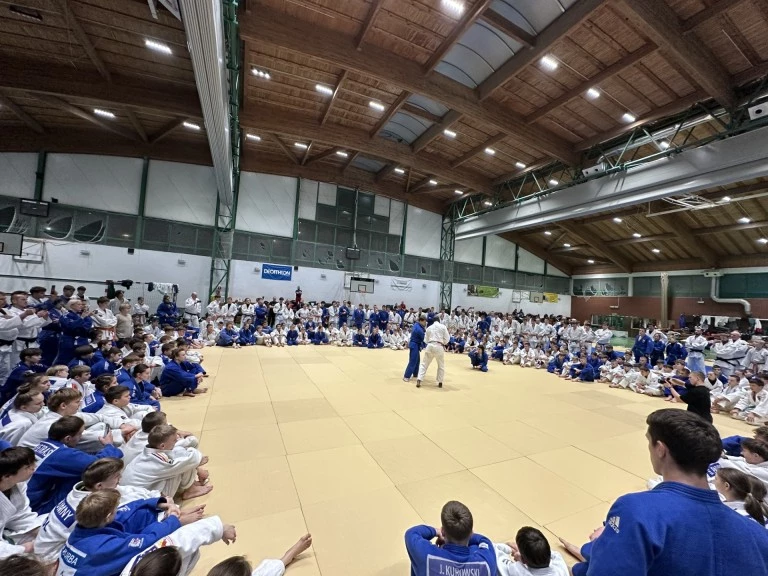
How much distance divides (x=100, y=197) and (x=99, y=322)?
9391 mm

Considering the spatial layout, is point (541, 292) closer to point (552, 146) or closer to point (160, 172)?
point (552, 146)

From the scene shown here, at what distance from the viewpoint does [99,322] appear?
6.36 m

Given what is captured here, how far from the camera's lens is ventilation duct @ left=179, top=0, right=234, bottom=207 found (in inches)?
170

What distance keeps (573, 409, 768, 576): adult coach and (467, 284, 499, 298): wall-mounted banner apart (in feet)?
64.8

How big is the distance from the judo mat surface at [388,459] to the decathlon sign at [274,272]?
8531 mm

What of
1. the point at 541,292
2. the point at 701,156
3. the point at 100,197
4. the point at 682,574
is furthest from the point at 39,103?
the point at 541,292

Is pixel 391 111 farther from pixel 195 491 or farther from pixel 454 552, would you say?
pixel 454 552

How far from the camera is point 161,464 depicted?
8.03 feet

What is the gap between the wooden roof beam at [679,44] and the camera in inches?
215

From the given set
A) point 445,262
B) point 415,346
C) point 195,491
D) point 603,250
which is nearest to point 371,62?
point 415,346

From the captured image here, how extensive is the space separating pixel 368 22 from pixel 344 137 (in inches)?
190

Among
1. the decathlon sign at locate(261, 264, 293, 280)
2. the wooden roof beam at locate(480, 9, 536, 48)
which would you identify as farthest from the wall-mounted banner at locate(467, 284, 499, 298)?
the wooden roof beam at locate(480, 9, 536, 48)

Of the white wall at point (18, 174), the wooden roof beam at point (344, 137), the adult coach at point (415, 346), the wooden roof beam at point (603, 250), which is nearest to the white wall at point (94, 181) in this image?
the white wall at point (18, 174)

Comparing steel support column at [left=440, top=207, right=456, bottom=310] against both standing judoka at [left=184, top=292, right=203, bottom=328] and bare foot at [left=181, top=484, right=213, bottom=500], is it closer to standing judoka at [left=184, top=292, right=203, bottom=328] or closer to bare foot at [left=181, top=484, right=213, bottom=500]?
standing judoka at [left=184, top=292, right=203, bottom=328]
